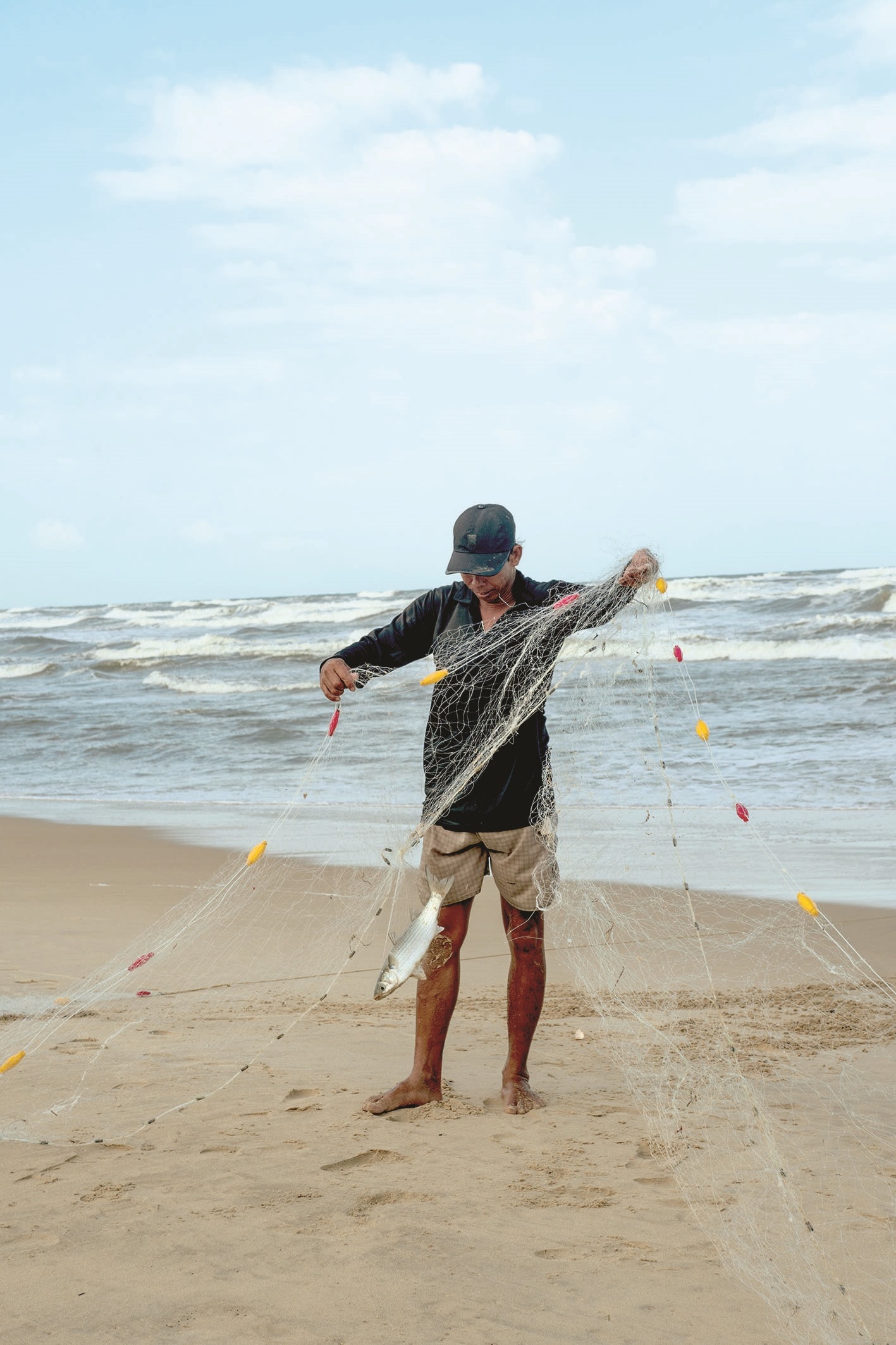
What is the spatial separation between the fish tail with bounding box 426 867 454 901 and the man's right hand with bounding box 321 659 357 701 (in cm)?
56

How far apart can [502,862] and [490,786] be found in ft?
0.71

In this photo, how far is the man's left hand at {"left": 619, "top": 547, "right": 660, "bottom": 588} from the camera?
10.2 ft

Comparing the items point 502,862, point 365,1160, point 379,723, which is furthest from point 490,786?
point 379,723

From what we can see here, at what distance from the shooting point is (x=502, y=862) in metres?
3.14

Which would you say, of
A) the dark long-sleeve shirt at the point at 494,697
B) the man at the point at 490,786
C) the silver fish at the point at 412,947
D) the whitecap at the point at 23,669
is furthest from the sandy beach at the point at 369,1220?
the whitecap at the point at 23,669

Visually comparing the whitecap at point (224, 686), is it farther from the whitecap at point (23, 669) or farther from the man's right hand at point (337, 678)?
the man's right hand at point (337, 678)

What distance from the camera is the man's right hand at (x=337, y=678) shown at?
3.19m

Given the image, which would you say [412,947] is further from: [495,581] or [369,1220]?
[495,581]

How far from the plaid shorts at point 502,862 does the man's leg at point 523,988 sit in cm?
6

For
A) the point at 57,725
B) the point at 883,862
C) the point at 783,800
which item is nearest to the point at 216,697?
the point at 57,725

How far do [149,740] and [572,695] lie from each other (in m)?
9.40

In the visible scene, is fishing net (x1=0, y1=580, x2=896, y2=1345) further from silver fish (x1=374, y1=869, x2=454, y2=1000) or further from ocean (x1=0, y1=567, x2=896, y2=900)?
ocean (x1=0, y1=567, x2=896, y2=900)

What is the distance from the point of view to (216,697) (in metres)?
16.7

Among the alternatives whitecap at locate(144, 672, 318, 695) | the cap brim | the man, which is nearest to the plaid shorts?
the man
